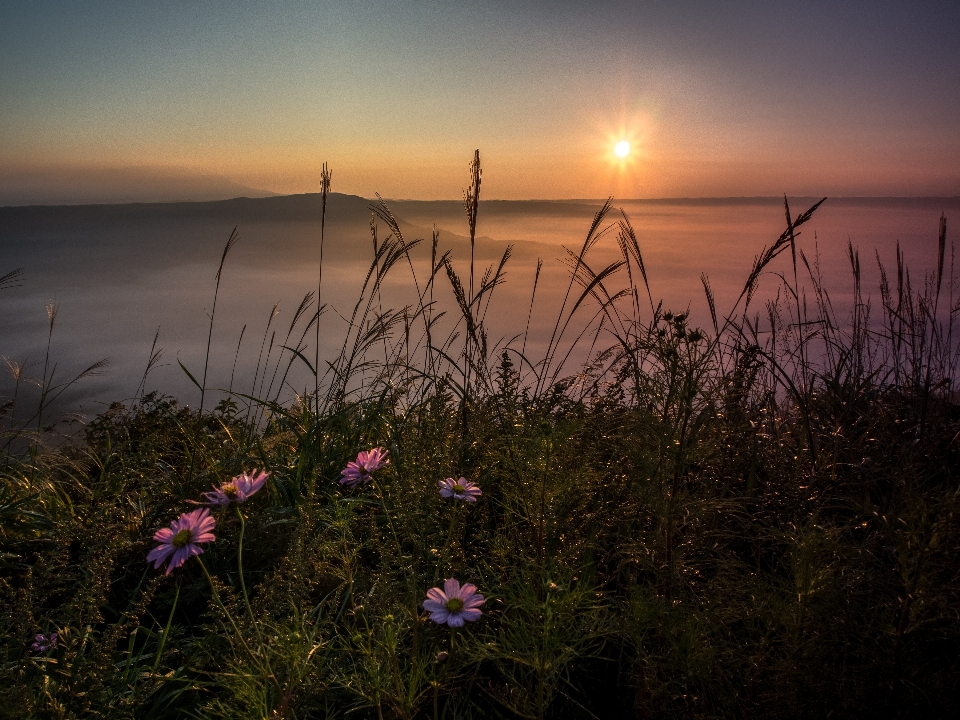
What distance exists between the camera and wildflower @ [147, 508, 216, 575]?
136cm

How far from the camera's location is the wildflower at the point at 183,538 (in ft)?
4.48

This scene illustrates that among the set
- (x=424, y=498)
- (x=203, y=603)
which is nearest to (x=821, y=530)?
(x=424, y=498)

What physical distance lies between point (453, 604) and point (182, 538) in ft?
1.78

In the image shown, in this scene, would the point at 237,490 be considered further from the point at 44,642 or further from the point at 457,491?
the point at 44,642

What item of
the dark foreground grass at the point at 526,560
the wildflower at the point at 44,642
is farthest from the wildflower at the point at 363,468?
the wildflower at the point at 44,642

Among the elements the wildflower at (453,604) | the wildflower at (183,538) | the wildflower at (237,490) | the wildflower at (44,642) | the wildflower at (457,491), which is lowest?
the wildflower at (44,642)

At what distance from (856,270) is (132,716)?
3.58 meters

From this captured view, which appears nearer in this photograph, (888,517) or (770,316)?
(888,517)

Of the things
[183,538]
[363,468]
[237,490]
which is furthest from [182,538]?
[363,468]

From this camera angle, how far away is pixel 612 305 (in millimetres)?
2932

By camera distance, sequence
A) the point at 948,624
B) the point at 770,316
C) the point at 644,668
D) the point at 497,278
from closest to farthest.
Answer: the point at 644,668 < the point at 948,624 < the point at 497,278 < the point at 770,316

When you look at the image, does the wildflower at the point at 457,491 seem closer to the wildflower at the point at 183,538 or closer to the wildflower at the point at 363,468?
the wildflower at the point at 363,468

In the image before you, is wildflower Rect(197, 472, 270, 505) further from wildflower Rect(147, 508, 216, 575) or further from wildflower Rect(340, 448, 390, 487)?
wildflower Rect(340, 448, 390, 487)

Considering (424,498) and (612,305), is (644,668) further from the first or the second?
(612,305)
